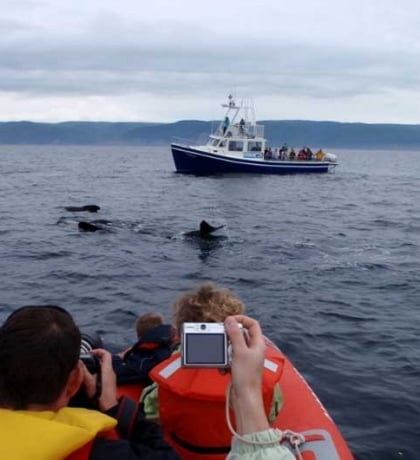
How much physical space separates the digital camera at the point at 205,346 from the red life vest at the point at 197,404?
852 millimetres

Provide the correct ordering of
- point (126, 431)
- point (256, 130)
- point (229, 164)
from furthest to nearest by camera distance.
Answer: point (256, 130), point (229, 164), point (126, 431)

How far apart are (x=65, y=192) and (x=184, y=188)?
26.3 ft

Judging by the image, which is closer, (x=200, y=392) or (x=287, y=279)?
(x=200, y=392)

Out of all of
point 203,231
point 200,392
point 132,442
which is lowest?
point 203,231

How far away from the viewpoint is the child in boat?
505 cm

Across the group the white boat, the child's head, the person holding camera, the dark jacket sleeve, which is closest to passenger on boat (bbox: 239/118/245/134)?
the white boat

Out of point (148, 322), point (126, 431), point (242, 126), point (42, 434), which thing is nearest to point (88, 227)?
point (148, 322)

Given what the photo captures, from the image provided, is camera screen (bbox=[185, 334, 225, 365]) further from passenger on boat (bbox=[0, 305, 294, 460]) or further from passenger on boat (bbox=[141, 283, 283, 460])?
passenger on boat (bbox=[141, 283, 283, 460])

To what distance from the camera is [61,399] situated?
8.97 ft

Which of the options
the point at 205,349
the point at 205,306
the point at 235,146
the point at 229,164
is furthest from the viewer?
the point at 235,146

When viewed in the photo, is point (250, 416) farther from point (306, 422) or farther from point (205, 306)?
point (306, 422)

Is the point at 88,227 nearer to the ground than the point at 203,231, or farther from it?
nearer to the ground

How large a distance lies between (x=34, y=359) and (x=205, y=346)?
27.0 inches

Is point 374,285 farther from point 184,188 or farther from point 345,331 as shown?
point 184,188
